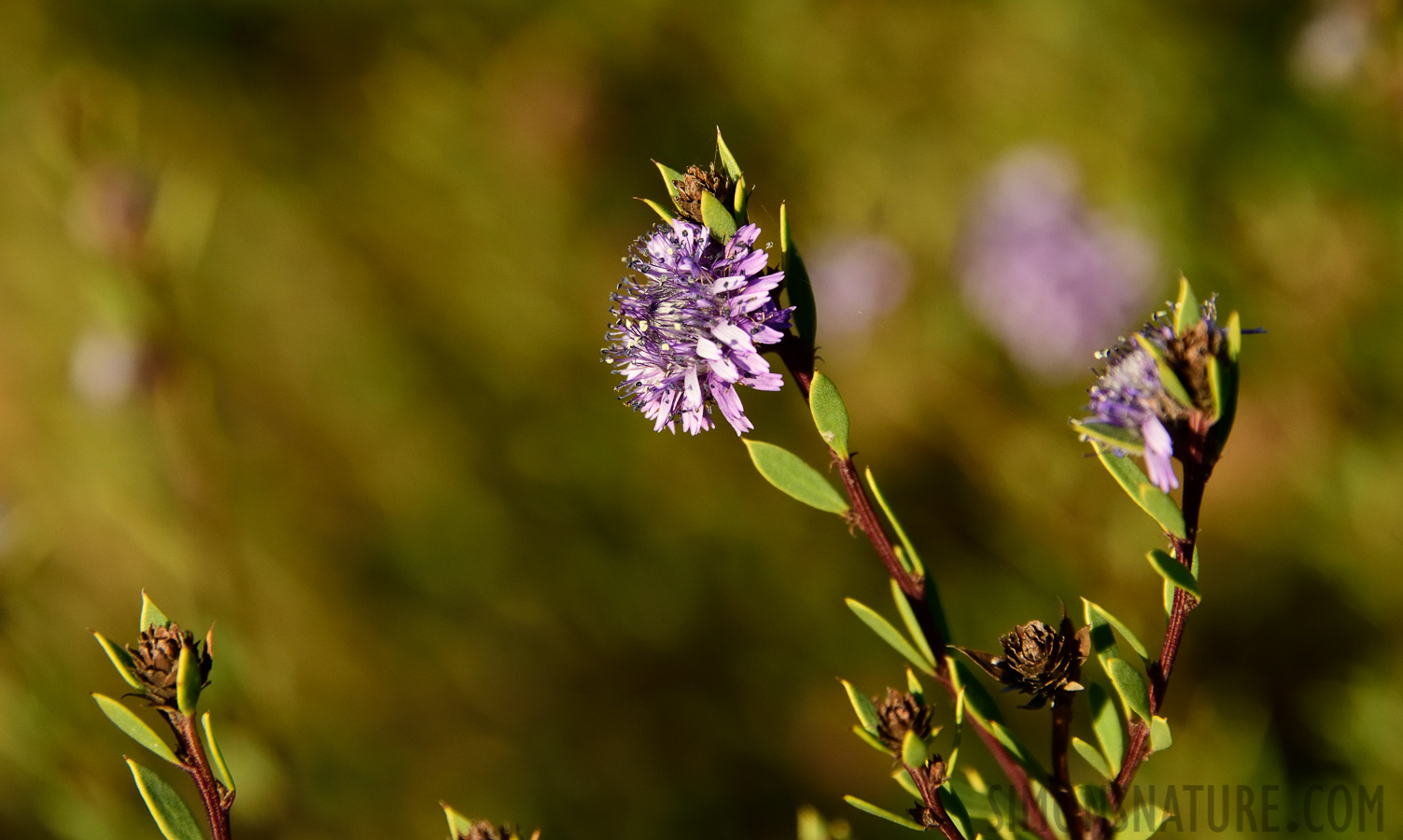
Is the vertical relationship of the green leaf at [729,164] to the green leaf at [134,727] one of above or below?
above

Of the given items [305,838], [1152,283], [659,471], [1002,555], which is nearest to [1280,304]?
[1152,283]

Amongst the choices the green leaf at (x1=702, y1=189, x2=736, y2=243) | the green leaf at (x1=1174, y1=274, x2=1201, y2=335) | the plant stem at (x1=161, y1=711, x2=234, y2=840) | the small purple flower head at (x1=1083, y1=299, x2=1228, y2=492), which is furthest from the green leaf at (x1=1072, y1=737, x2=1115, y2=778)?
the plant stem at (x1=161, y1=711, x2=234, y2=840)

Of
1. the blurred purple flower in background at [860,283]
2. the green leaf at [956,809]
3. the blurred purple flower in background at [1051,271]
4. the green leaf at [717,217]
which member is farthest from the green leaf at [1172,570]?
the blurred purple flower in background at [860,283]

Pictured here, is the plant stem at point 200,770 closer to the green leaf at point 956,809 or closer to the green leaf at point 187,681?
the green leaf at point 187,681

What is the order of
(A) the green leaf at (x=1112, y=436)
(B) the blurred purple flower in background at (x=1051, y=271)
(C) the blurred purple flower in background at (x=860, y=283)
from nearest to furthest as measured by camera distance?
(A) the green leaf at (x=1112, y=436) → (B) the blurred purple flower in background at (x=1051, y=271) → (C) the blurred purple flower in background at (x=860, y=283)

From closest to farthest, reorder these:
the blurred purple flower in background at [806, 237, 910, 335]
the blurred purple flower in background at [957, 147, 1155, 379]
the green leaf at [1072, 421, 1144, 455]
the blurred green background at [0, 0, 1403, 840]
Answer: the green leaf at [1072, 421, 1144, 455] < the blurred green background at [0, 0, 1403, 840] < the blurred purple flower in background at [957, 147, 1155, 379] < the blurred purple flower in background at [806, 237, 910, 335]

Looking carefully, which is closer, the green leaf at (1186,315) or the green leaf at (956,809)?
the green leaf at (1186,315)

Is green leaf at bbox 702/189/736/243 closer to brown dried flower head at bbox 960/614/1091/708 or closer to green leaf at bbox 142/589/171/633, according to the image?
brown dried flower head at bbox 960/614/1091/708
